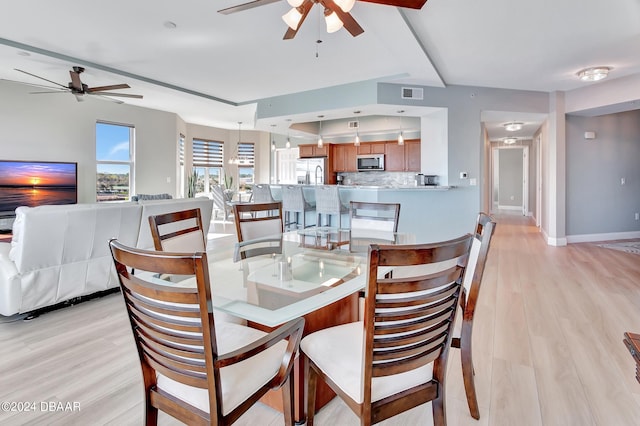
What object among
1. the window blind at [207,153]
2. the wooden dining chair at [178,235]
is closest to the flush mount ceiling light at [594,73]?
the wooden dining chair at [178,235]

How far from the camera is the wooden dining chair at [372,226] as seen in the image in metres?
2.65

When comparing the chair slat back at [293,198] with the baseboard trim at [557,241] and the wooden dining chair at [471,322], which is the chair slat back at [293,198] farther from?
the baseboard trim at [557,241]

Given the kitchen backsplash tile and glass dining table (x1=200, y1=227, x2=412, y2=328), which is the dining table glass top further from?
the kitchen backsplash tile

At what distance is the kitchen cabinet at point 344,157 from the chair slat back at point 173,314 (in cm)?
793

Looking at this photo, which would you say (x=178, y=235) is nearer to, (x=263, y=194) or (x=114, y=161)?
(x=263, y=194)

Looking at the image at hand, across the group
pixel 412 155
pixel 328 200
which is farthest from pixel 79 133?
pixel 412 155

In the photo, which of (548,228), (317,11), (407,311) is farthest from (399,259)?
(548,228)

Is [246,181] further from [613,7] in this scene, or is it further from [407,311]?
[407,311]

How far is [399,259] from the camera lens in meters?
0.94

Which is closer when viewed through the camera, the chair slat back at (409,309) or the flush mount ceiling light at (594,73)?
the chair slat back at (409,309)

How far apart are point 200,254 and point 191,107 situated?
7.23m

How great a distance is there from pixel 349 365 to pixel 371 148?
24.9 ft

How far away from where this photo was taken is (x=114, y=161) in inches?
275

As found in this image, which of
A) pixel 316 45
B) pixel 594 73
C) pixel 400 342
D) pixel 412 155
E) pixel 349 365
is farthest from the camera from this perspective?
pixel 412 155
